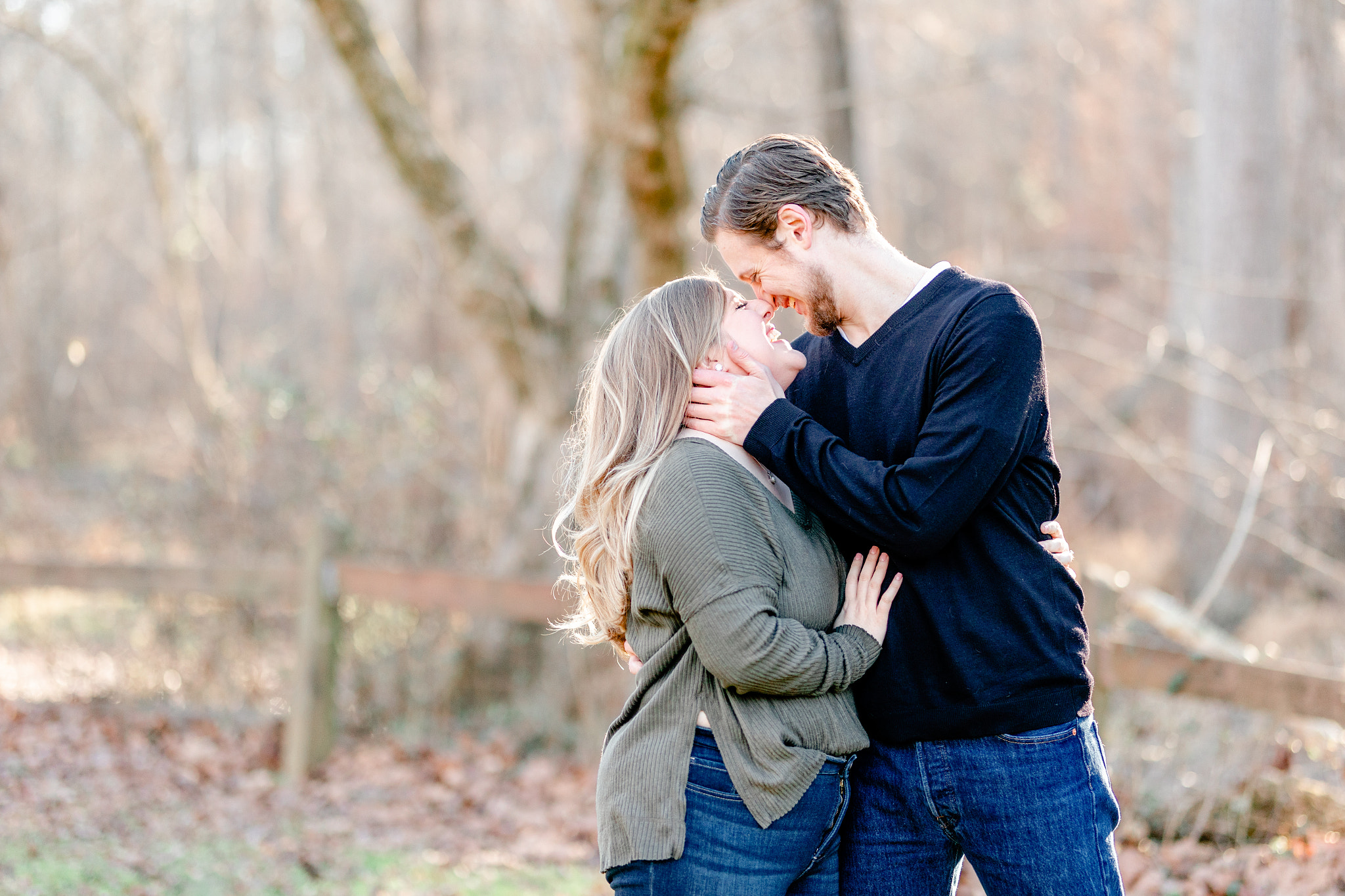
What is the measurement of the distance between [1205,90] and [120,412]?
543 inches

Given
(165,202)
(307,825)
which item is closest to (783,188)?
(307,825)

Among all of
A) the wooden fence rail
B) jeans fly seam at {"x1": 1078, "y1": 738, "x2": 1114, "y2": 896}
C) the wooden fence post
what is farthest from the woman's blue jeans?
the wooden fence post

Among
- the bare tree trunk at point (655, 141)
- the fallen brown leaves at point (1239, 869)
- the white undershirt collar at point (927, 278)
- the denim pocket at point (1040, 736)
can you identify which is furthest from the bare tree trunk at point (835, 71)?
the denim pocket at point (1040, 736)

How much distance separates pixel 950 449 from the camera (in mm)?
2072

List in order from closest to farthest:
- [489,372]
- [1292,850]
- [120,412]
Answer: [1292,850] < [489,372] < [120,412]

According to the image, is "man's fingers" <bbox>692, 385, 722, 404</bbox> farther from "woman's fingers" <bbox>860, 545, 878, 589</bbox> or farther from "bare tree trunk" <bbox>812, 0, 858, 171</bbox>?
"bare tree trunk" <bbox>812, 0, 858, 171</bbox>

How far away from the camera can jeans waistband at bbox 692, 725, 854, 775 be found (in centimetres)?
218

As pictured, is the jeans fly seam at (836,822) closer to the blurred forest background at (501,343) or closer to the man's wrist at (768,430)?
the man's wrist at (768,430)

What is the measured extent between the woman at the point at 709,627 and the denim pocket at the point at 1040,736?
0.30m

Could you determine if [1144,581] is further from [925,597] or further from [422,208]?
[925,597]

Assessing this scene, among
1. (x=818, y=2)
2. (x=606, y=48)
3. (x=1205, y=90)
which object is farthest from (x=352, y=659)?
(x=1205, y=90)

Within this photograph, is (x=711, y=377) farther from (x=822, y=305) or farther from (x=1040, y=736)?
(x=1040, y=736)

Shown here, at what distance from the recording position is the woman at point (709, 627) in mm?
2127

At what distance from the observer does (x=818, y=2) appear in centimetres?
921
